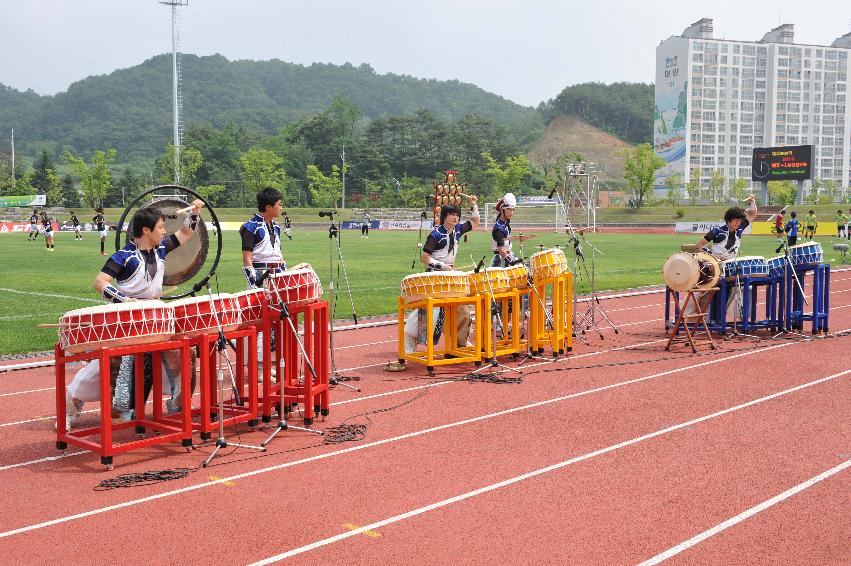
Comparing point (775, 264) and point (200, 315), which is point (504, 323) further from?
point (200, 315)

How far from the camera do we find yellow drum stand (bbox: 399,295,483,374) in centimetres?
984

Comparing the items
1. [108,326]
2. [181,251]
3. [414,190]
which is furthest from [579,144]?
[108,326]

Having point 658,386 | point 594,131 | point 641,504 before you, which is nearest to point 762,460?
point 641,504

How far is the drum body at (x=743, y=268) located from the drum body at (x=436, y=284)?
190 inches

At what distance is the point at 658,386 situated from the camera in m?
9.16

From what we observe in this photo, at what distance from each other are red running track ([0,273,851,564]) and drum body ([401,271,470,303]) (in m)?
1.24

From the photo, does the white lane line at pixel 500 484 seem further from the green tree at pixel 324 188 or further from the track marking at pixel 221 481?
the green tree at pixel 324 188

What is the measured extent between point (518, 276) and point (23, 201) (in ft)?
289

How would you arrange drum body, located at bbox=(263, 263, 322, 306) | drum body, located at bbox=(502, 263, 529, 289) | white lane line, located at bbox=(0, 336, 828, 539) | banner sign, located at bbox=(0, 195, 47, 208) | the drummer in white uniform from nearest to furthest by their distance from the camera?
1. white lane line, located at bbox=(0, 336, 828, 539)
2. drum body, located at bbox=(263, 263, 322, 306)
3. drum body, located at bbox=(502, 263, 529, 289)
4. the drummer in white uniform
5. banner sign, located at bbox=(0, 195, 47, 208)

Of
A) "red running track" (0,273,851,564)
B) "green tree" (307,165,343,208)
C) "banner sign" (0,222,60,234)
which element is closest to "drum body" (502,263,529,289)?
"red running track" (0,273,851,564)

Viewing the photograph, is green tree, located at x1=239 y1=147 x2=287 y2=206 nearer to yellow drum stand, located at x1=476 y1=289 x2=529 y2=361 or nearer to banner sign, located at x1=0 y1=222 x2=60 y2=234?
banner sign, located at x1=0 y1=222 x2=60 y2=234

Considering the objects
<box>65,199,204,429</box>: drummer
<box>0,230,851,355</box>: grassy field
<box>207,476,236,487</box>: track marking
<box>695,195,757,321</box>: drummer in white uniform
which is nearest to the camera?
<box>207,476,236,487</box>: track marking

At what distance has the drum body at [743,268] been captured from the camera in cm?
1262

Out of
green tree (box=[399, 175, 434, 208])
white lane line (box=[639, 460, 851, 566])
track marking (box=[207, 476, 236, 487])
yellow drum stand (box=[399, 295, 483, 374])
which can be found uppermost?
green tree (box=[399, 175, 434, 208])
